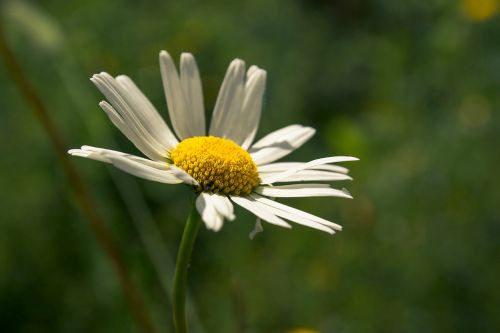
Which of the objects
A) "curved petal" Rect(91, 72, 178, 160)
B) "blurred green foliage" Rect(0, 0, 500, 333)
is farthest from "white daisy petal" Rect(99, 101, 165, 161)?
"blurred green foliage" Rect(0, 0, 500, 333)

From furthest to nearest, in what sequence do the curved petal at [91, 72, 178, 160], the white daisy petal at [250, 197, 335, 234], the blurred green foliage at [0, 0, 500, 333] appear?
the blurred green foliage at [0, 0, 500, 333], the curved petal at [91, 72, 178, 160], the white daisy petal at [250, 197, 335, 234]

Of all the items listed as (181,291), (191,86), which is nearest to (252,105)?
(191,86)

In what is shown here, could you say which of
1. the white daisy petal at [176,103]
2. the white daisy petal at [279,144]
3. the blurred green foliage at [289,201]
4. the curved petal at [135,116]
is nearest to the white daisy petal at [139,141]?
the curved petal at [135,116]

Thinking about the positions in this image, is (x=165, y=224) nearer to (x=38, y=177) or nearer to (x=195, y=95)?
(x=38, y=177)

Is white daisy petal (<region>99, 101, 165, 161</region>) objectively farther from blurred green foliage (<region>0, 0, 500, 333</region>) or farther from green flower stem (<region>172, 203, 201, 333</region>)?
blurred green foliage (<region>0, 0, 500, 333</region>)

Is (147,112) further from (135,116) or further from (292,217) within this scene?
(292,217)

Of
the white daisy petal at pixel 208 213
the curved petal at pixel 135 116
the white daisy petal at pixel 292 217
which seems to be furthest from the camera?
the curved petal at pixel 135 116

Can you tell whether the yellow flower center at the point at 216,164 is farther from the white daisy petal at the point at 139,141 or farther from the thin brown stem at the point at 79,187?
the thin brown stem at the point at 79,187

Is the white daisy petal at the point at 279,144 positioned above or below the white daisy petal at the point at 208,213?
above
